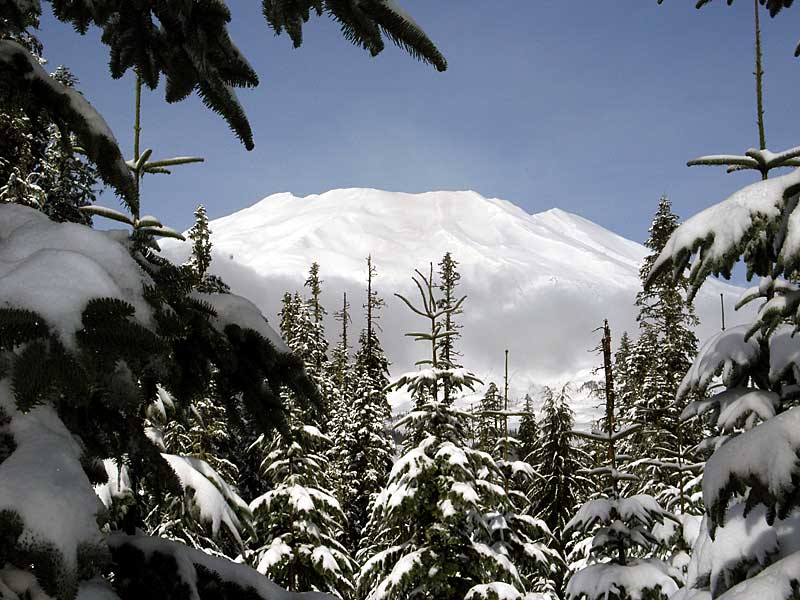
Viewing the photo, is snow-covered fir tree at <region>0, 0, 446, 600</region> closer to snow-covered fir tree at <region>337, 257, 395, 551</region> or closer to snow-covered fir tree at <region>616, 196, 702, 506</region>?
snow-covered fir tree at <region>616, 196, 702, 506</region>

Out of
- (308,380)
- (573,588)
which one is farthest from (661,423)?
(308,380)

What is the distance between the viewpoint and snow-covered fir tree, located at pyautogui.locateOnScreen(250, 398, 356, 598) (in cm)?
1930

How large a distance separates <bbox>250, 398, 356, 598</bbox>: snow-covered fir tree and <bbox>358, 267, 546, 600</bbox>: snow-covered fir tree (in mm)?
5514

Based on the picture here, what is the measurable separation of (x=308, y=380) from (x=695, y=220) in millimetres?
3055

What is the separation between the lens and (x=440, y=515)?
500 inches

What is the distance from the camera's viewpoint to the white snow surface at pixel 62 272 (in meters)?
1.65

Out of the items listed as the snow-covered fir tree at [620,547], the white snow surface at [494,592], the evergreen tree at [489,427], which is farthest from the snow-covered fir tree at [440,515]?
the evergreen tree at [489,427]

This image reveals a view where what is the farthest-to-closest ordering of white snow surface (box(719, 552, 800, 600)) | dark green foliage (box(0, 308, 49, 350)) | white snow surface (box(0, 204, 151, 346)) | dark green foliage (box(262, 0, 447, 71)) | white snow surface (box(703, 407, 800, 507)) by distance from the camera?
white snow surface (box(703, 407, 800, 507)) < white snow surface (box(719, 552, 800, 600)) < dark green foliage (box(262, 0, 447, 71)) < white snow surface (box(0, 204, 151, 346)) < dark green foliage (box(0, 308, 49, 350))

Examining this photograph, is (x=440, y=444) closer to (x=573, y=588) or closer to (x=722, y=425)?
(x=573, y=588)

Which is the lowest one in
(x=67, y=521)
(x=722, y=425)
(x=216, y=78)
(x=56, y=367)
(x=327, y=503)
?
(x=327, y=503)

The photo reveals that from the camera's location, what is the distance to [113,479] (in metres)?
6.53

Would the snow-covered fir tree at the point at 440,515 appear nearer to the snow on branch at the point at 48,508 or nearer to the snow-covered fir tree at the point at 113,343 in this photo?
the snow-covered fir tree at the point at 113,343

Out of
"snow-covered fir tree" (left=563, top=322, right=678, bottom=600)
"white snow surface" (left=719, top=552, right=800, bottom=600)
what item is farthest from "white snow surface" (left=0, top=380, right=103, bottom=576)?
"snow-covered fir tree" (left=563, top=322, right=678, bottom=600)

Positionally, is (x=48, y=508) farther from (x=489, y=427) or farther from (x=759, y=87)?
(x=489, y=427)
